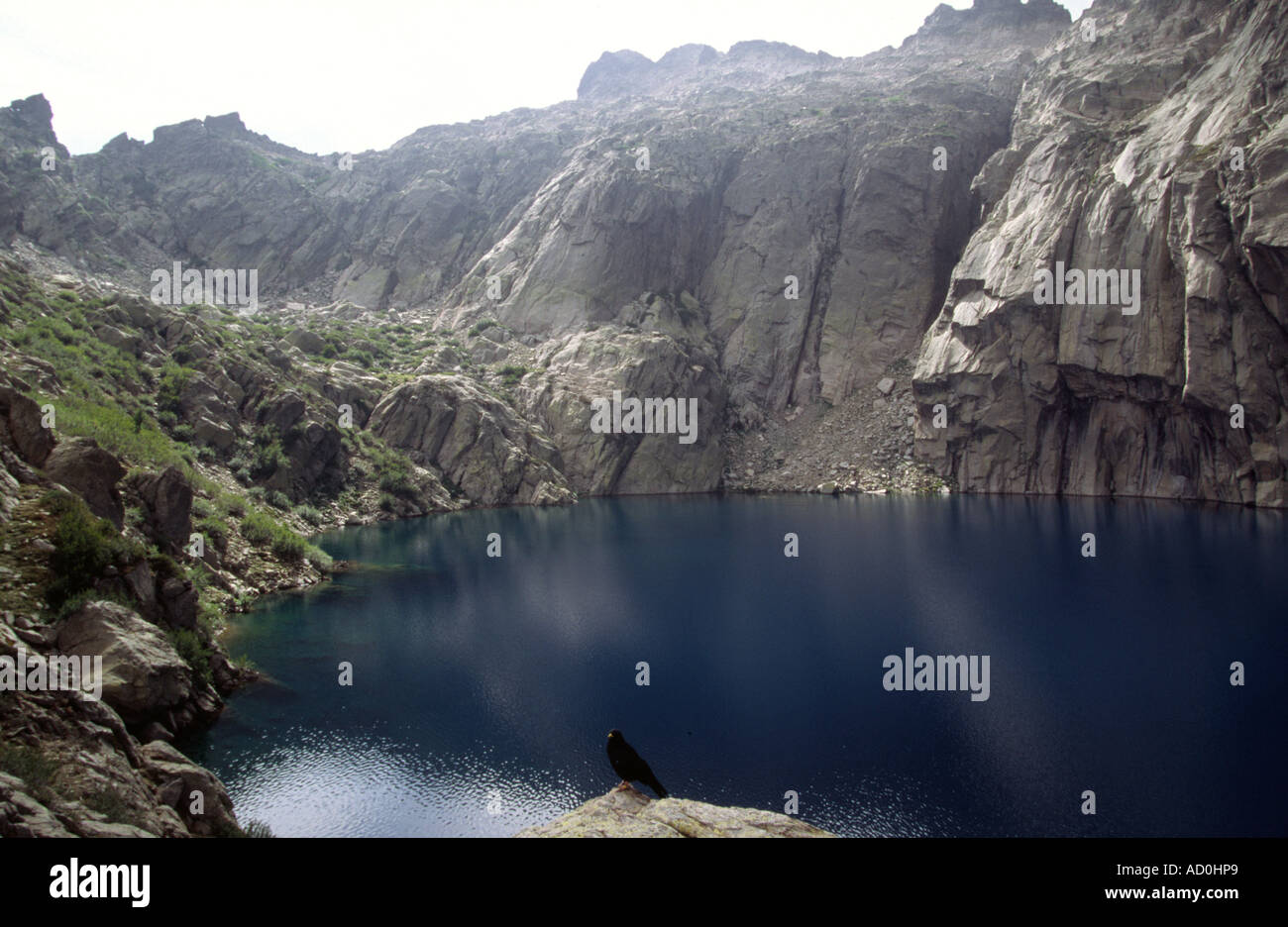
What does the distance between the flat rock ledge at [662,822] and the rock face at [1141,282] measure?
223ft

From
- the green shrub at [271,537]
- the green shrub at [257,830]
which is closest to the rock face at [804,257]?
the green shrub at [271,537]

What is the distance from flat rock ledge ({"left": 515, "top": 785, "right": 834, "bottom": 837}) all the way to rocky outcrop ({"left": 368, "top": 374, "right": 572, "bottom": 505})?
239 feet

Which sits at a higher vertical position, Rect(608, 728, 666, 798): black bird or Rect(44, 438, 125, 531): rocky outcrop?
Rect(44, 438, 125, 531): rocky outcrop

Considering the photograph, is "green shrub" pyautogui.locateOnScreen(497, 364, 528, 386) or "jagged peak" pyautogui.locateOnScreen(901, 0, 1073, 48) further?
"jagged peak" pyautogui.locateOnScreen(901, 0, 1073, 48)

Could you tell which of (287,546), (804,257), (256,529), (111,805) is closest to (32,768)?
(111,805)

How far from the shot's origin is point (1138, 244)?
69125 millimetres

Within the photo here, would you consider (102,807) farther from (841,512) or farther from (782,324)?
(782,324)

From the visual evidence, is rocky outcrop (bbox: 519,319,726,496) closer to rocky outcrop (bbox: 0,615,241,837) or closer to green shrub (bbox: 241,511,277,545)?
green shrub (bbox: 241,511,277,545)

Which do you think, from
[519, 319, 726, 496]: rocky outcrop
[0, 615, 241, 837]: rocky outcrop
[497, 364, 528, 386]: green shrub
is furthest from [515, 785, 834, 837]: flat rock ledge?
[497, 364, 528, 386]: green shrub

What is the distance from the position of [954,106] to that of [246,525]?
115303mm

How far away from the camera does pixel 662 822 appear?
1016cm

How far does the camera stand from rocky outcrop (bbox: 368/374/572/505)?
8056 centimetres

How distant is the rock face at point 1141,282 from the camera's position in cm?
6081
